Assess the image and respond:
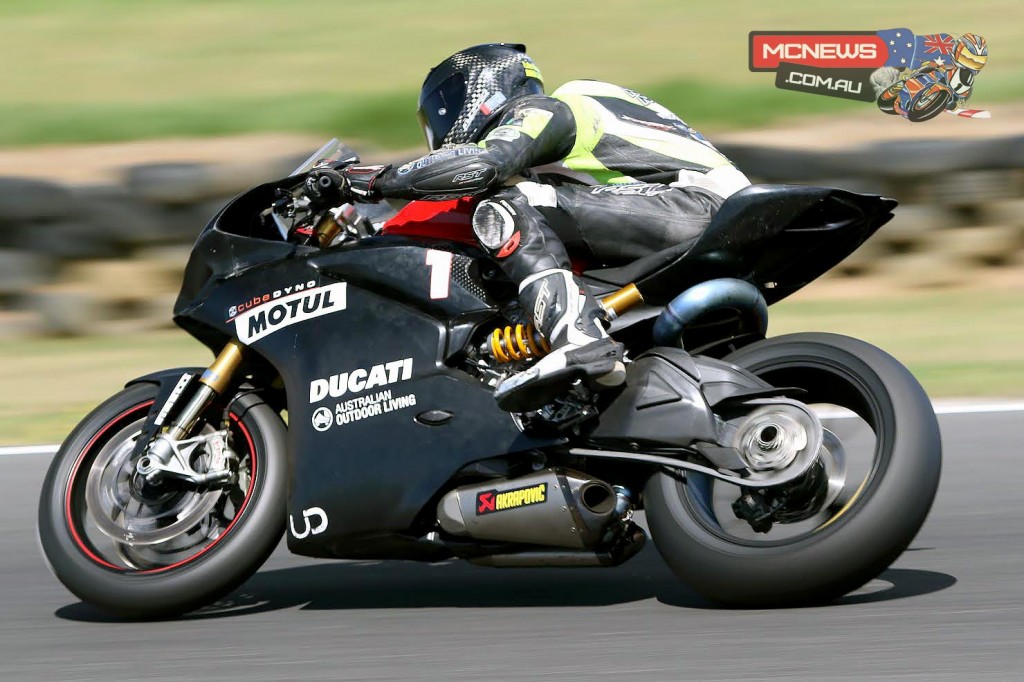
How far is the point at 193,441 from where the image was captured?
14.2 ft

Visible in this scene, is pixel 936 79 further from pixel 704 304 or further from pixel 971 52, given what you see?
pixel 704 304

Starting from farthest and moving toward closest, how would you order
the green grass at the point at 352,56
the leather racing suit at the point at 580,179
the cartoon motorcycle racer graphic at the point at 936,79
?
the green grass at the point at 352,56 < the cartoon motorcycle racer graphic at the point at 936,79 < the leather racing suit at the point at 580,179

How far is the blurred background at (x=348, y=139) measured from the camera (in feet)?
30.5

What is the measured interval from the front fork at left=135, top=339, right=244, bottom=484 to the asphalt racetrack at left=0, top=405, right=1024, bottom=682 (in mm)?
412

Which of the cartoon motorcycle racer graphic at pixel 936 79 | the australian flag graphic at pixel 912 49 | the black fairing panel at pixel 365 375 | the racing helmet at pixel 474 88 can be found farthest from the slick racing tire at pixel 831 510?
the australian flag graphic at pixel 912 49

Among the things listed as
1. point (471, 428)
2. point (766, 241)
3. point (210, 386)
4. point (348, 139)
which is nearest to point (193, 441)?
point (210, 386)

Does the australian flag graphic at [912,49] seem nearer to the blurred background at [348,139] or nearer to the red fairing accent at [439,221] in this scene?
the blurred background at [348,139]

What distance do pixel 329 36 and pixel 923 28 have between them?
18.5 feet

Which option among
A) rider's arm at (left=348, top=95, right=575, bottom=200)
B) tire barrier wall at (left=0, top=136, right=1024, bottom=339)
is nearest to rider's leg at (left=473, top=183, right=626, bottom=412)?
rider's arm at (left=348, top=95, right=575, bottom=200)

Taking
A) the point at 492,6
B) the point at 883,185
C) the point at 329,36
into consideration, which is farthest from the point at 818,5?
the point at 883,185

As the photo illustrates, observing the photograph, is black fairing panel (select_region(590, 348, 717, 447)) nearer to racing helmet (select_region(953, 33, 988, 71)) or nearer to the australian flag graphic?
the australian flag graphic

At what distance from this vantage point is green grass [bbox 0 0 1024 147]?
Result: 40.2 feet

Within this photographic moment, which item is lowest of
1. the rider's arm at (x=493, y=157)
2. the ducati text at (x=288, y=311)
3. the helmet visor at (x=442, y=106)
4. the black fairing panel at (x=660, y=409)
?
the black fairing panel at (x=660, y=409)

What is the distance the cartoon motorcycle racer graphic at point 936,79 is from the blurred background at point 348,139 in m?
0.13
